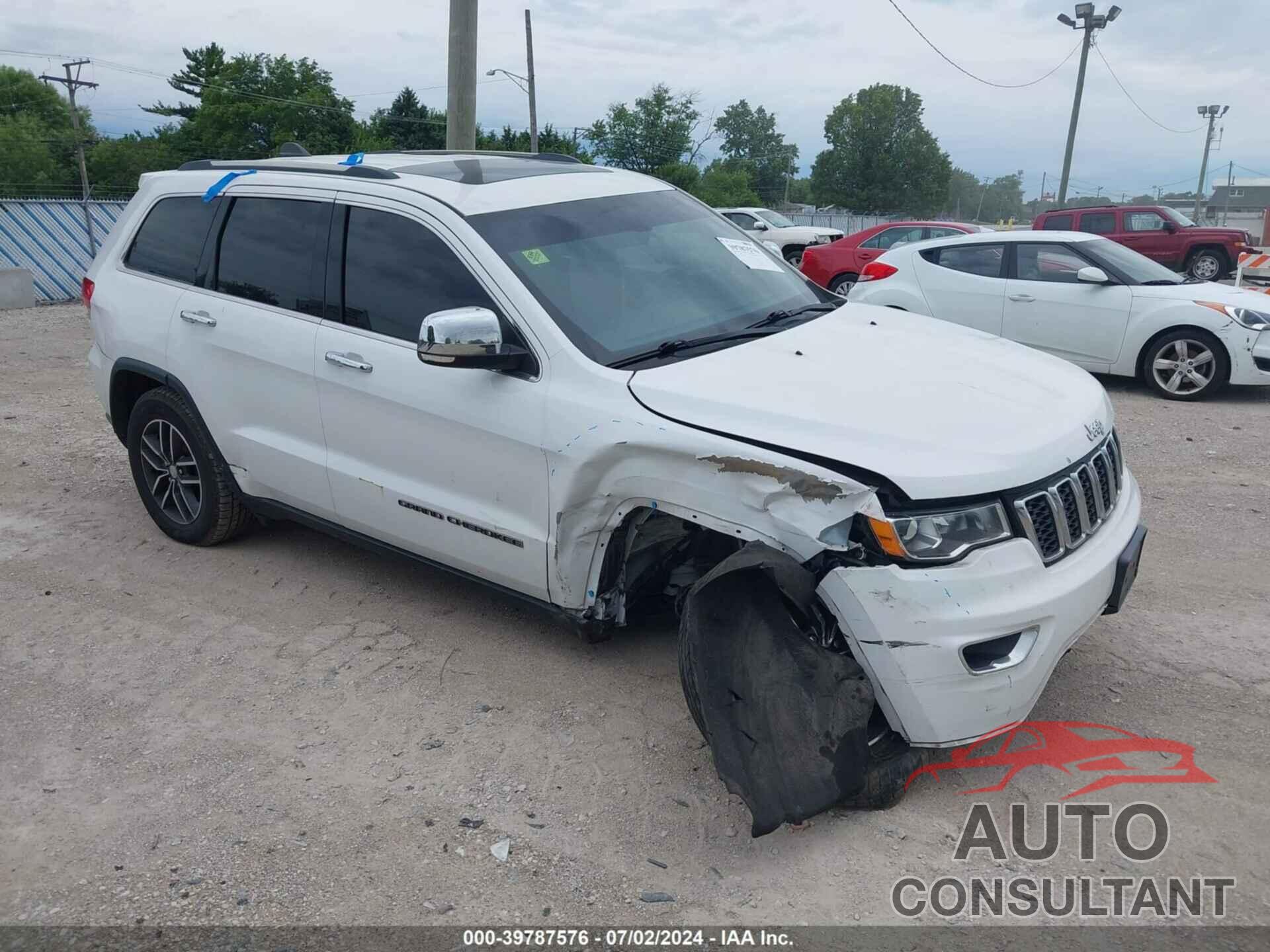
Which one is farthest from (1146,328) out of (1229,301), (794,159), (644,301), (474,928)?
(794,159)

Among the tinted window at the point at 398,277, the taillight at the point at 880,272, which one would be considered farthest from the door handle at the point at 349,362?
the taillight at the point at 880,272

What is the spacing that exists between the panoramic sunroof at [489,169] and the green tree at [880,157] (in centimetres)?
7531

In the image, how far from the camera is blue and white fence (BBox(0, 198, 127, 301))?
62.2 ft

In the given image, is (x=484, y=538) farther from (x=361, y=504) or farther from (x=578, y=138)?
(x=578, y=138)

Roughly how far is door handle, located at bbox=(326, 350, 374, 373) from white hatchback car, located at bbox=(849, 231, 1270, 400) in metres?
6.87

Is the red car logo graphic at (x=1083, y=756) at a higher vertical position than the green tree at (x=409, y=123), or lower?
lower

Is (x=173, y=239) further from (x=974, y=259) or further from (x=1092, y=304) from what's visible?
(x=1092, y=304)

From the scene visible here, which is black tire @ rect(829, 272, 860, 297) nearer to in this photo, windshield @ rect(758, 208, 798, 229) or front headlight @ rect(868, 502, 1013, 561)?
windshield @ rect(758, 208, 798, 229)

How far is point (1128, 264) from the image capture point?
9648 mm

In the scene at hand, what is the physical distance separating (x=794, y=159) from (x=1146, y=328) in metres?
84.2

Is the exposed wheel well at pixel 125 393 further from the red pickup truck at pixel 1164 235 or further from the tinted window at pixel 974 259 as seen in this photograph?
the red pickup truck at pixel 1164 235

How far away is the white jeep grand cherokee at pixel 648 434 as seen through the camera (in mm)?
3027

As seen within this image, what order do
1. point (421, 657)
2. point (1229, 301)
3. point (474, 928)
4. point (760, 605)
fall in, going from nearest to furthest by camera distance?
point (474, 928), point (760, 605), point (421, 657), point (1229, 301)

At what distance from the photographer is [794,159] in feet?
291
